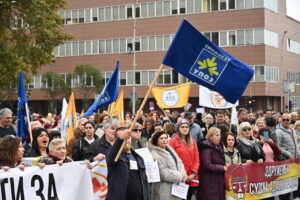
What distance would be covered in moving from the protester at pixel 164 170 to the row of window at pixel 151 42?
38.1 m

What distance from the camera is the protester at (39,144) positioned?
7.66 metres

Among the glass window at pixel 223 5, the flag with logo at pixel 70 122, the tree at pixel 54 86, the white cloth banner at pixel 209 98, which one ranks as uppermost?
the glass window at pixel 223 5

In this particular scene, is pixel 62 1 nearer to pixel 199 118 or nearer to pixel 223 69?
pixel 199 118

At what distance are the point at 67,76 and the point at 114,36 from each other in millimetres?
6861

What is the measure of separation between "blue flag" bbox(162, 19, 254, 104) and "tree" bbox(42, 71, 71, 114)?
48325 millimetres

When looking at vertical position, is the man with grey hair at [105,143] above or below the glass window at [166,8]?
below

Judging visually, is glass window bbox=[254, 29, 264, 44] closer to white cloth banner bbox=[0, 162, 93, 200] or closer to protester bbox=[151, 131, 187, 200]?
protester bbox=[151, 131, 187, 200]

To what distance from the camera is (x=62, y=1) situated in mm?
28375

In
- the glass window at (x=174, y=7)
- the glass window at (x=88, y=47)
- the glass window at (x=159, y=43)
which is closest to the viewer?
the glass window at (x=174, y=7)

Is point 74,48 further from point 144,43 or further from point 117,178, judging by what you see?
point 117,178

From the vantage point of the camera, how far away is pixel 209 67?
7.38 metres

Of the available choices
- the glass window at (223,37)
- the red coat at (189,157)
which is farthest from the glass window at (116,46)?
the red coat at (189,157)

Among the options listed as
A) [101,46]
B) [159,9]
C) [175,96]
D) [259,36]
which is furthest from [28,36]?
[101,46]

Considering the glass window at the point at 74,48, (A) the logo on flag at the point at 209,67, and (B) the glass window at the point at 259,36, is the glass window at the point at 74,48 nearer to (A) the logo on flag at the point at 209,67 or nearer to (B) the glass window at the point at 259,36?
(B) the glass window at the point at 259,36
